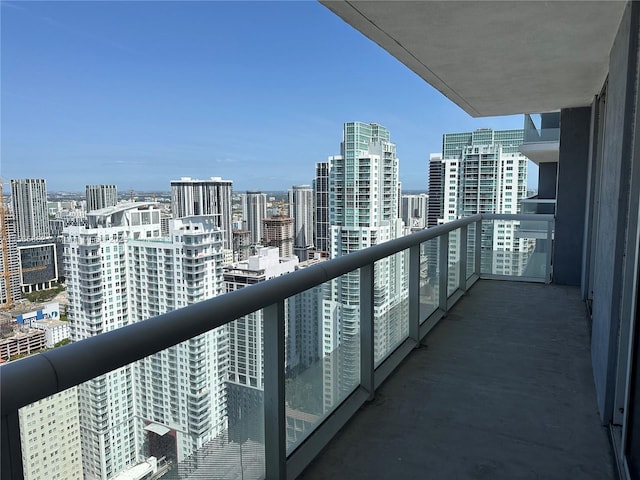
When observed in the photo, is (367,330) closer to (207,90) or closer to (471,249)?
(471,249)

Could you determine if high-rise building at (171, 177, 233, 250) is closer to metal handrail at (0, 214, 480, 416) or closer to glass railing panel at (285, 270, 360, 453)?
glass railing panel at (285, 270, 360, 453)

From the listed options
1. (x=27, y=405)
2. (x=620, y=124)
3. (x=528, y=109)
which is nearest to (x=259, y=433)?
(x=27, y=405)

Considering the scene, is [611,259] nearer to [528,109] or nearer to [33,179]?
[528,109]

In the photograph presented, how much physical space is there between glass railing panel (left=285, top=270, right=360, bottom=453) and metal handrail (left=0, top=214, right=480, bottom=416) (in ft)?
0.78

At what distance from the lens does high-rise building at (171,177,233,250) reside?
13.4 m

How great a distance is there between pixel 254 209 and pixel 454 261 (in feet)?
39.7

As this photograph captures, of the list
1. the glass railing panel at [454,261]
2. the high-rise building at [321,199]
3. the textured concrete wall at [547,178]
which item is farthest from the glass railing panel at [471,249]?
the textured concrete wall at [547,178]

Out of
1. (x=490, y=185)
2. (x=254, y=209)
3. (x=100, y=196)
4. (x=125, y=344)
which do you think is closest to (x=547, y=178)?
(x=490, y=185)

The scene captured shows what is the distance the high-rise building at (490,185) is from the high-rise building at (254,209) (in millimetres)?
6808

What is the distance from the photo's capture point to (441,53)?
4.25 meters

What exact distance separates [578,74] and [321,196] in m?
12.4

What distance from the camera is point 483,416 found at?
111 inches

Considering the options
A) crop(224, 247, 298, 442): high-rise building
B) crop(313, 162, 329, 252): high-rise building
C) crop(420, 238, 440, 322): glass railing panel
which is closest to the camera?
crop(224, 247, 298, 442): high-rise building

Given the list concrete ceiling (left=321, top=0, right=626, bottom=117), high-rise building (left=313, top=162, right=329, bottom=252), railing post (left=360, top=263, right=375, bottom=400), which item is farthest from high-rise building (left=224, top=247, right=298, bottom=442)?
high-rise building (left=313, top=162, right=329, bottom=252)
